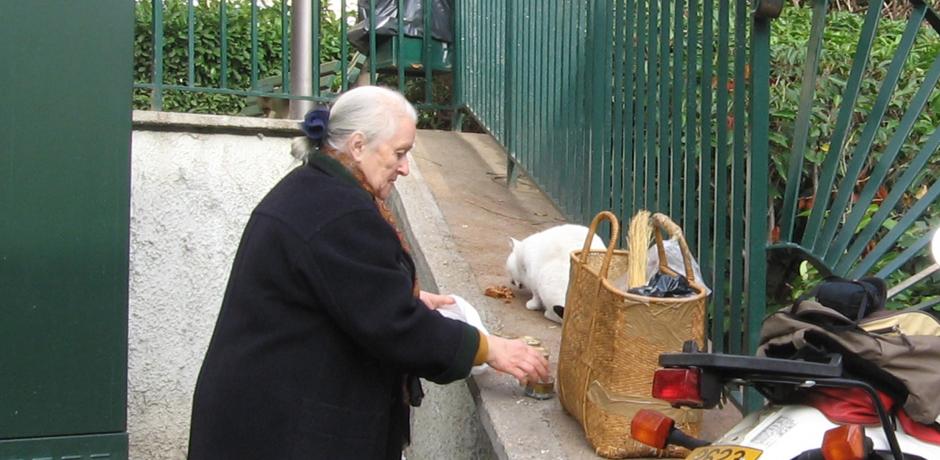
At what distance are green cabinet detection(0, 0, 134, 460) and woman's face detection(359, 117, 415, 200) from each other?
1437mm

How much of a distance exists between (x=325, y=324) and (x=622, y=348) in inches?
27.6

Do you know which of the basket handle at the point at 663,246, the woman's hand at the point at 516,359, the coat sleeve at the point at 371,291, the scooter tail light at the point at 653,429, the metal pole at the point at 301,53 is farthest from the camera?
the metal pole at the point at 301,53

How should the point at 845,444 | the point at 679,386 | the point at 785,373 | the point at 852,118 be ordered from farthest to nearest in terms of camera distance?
the point at 852,118, the point at 679,386, the point at 785,373, the point at 845,444

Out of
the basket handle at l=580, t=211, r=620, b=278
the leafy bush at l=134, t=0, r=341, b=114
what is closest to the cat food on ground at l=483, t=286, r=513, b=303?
the basket handle at l=580, t=211, r=620, b=278

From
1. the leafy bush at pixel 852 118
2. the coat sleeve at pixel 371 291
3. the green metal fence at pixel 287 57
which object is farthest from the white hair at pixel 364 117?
the green metal fence at pixel 287 57

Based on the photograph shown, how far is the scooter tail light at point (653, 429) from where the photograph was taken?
1888 mm

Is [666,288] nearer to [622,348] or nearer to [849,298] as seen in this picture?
[622,348]

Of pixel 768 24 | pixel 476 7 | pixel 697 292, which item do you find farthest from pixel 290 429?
pixel 476 7

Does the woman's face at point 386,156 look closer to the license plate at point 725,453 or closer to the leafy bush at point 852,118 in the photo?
the license plate at point 725,453

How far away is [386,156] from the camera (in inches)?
96.0

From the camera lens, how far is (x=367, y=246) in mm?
2260

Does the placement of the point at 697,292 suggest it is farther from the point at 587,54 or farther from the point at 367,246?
the point at 587,54

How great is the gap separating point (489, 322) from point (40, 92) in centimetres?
174

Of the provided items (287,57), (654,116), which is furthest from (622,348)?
(287,57)
